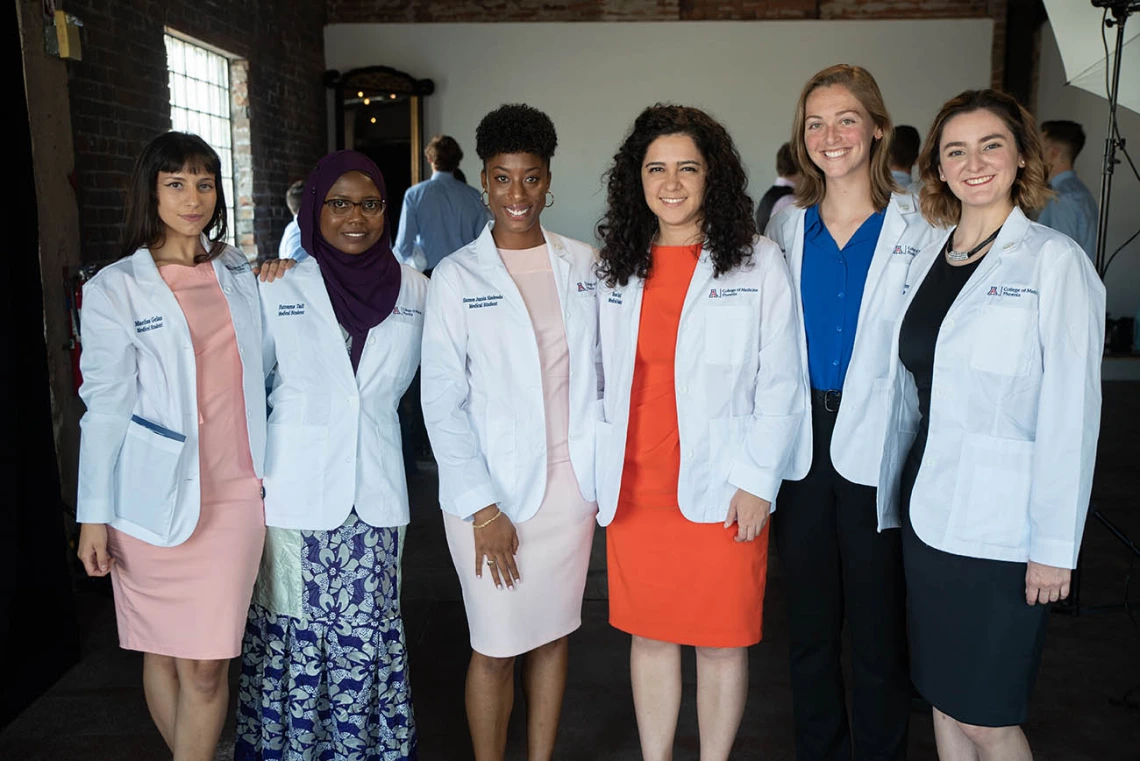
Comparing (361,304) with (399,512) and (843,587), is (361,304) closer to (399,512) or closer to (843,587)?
(399,512)

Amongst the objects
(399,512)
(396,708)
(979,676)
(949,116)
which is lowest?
(396,708)

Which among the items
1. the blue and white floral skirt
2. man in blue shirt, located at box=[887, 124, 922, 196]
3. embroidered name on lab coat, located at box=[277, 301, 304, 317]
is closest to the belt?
the blue and white floral skirt

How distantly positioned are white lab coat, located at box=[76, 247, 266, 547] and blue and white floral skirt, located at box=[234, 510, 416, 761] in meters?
0.28

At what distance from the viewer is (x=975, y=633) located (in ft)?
6.74

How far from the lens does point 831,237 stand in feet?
7.91

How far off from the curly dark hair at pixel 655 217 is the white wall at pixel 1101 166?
29.1 feet

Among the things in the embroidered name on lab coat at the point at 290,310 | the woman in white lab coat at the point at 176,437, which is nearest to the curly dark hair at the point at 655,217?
the embroidered name on lab coat at the point at 290,310

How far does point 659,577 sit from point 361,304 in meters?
0.99

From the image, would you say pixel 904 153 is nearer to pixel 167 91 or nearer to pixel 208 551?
pixel 208 551

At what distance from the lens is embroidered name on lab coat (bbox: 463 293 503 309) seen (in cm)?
236

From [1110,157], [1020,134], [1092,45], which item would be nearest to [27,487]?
[1020,134]

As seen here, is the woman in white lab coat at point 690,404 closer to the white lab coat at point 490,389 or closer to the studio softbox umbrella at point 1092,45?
the white lab coat at point 490,389

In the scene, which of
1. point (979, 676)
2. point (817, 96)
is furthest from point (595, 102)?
point (979, 676)

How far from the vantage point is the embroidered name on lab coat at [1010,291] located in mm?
1956
